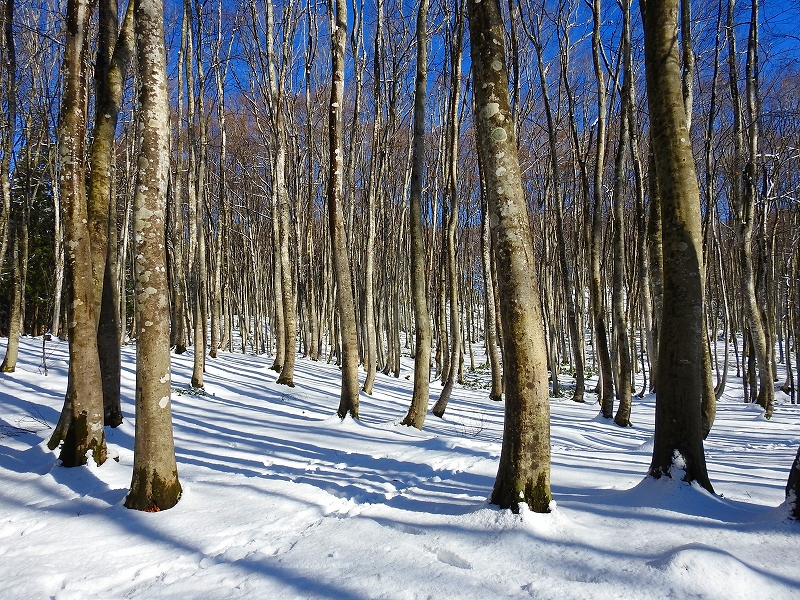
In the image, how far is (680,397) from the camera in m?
3.82

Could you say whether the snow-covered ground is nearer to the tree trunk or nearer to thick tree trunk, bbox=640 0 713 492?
the tree trunk

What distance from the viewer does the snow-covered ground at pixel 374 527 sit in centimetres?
261

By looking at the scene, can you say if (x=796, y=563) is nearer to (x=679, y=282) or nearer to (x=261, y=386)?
(x=679, y=282)

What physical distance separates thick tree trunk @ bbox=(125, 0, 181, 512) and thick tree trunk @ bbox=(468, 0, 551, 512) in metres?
2.67

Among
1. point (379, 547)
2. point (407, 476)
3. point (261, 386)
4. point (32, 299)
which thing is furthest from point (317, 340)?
point (379, 547)

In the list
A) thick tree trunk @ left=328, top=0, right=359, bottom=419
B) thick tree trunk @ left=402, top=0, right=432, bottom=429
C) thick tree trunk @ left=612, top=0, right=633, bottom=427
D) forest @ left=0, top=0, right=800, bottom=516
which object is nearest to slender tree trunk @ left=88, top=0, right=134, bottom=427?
forest @ left=0, top=0, right=800, bottom=516

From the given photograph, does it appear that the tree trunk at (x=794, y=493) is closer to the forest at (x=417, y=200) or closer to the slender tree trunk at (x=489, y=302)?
the forest at (x=417, y=200)

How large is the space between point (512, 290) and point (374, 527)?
208 cm

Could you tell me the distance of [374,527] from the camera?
11.6 ft

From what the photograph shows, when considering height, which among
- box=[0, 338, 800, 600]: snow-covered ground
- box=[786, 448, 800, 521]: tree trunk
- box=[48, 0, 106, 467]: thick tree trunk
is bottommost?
box=[0, 338, 800, 600]: snow-covered ground

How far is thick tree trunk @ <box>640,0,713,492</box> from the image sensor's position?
3758 mm

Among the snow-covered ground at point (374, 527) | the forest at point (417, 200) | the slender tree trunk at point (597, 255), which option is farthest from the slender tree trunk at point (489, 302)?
the snow-covered ground at point (374, 527)

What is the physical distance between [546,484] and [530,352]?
962mm

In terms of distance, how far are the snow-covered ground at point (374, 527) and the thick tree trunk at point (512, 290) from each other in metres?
0.30
